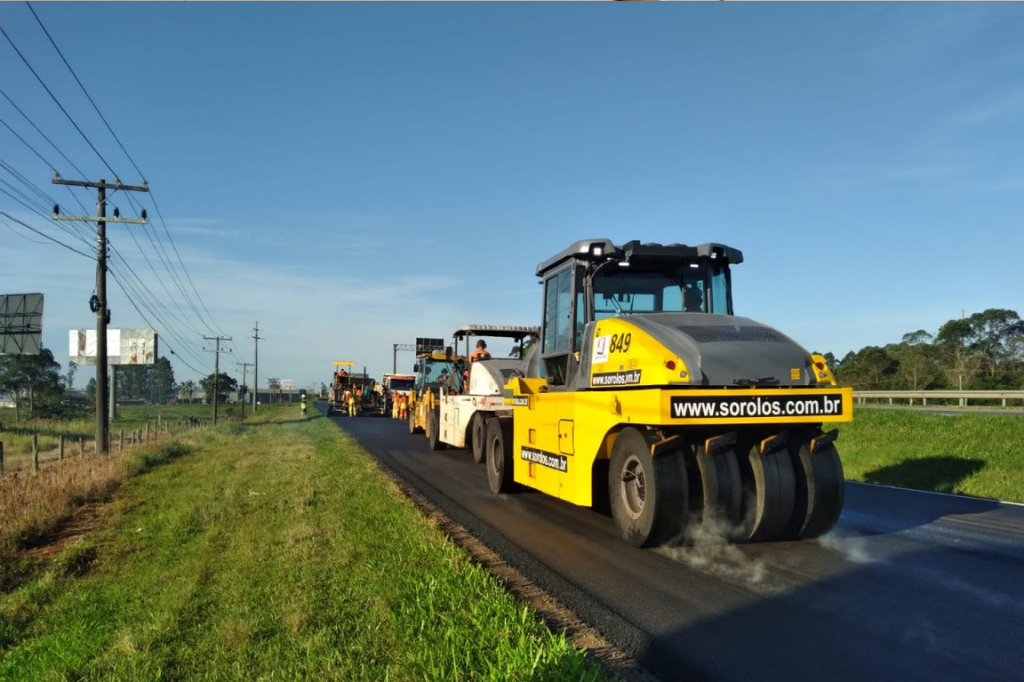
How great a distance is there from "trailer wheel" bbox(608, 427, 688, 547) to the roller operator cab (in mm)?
10

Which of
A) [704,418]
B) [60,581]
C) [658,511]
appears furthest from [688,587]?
[60,581]

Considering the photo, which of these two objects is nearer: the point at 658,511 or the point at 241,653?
the point at 241,653

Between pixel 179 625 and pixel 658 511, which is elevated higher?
pixel 658 511

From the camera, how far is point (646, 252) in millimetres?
8422

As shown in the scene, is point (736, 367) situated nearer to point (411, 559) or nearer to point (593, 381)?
point (593, 381)

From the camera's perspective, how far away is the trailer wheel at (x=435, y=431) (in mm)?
18938

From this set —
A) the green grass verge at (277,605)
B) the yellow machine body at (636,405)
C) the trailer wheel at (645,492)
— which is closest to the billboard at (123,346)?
the green grass verge at (277,605)

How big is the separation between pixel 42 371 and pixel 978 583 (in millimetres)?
86906

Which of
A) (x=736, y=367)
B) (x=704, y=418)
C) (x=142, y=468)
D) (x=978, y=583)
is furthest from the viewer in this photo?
(x=142, y=468)

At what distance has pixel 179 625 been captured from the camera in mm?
5609

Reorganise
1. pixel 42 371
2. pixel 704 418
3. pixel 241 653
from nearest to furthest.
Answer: pixel 241 653 < pixel 704 418 < pixel 42 371

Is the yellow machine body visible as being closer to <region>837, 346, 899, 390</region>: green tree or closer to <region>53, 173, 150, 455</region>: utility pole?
<region>53, 173, 150, 455</region>: utility pole

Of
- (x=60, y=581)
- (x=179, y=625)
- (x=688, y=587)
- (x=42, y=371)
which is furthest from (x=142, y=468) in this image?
(x=42, y=371)

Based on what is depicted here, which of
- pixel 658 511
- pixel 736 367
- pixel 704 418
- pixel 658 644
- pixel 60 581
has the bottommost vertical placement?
pixel 60 581
